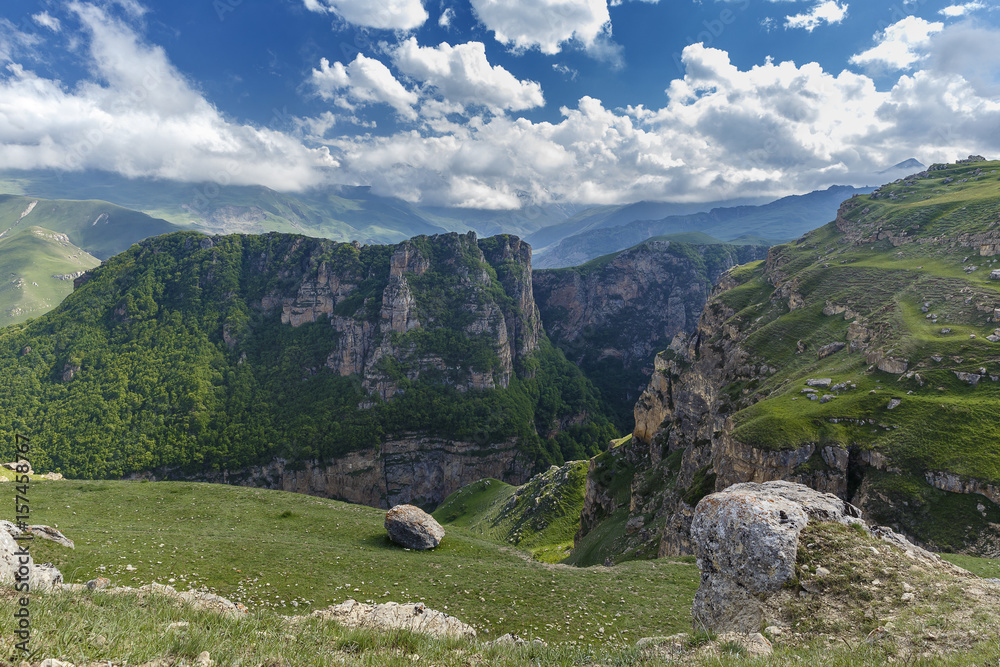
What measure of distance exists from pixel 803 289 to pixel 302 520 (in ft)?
259

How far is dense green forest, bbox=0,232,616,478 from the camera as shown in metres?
115

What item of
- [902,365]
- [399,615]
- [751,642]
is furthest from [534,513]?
[751,642]

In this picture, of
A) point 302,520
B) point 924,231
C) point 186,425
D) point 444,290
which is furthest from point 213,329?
point 924,231

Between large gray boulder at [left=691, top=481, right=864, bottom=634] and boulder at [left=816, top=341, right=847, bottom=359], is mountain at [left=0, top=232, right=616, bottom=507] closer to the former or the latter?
boulder at [left=816, top=341, right=847, bottom=359]

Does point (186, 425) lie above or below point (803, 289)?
below

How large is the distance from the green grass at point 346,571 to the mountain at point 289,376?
98.6 meters

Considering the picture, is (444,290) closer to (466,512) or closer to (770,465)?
(466,512)

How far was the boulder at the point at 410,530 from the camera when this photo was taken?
114 feet

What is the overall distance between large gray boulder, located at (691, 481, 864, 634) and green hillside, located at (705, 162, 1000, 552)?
2318 cm

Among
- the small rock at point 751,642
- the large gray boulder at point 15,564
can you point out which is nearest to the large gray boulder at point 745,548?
the small rock at point 751,642

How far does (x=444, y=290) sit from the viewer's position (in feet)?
619

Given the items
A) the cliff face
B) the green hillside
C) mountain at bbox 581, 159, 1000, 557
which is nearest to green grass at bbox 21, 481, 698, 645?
mountain at bbox 581, 159, 1000, 557

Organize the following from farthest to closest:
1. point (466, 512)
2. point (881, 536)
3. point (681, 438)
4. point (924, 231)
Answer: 1. point (466, 512)
2. point (924, 231)
3. point (681, 438)
4. point (881, 536)

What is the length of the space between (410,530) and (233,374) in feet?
467
